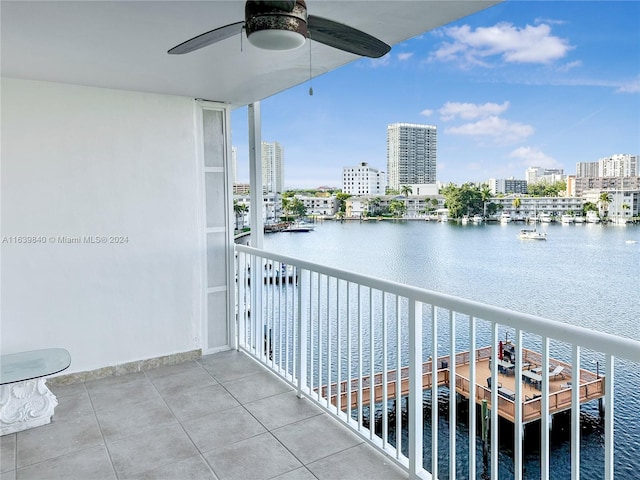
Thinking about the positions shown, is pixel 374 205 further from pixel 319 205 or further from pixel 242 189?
pixel 242 189

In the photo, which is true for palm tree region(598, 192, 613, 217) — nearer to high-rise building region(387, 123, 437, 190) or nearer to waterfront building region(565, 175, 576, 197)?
waterfront building region(565, 175, 576, 197)

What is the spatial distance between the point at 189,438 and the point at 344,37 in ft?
7.63

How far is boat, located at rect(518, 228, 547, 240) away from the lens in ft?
18.0

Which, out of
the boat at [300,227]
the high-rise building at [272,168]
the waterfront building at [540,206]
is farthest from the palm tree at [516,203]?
the high-rise building at [272,168]

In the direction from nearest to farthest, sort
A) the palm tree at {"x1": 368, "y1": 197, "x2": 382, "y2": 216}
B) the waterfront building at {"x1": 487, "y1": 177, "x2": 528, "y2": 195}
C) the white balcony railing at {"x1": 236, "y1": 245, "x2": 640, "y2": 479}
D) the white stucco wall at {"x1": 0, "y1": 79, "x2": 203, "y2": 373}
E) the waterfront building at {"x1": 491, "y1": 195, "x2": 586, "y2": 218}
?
the white balcony railing at {"x1": 236, "y1": 245, "x2": 640, "y2": 479}, the white stucco wall at {"x1": 0, "y1": 79, "x2": 203, "y2": 373}, the waterfront building at {"x1": 491, "y1": 195, "x2": 586, "y2": 218}, the waterfront building at {"x1": 487, "y1": 177, "x2": 528, "y2": 195}, the palm tree at {"x1": 368, "y1": 197, "x2": 382, "y2": 216}

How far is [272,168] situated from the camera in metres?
5.20

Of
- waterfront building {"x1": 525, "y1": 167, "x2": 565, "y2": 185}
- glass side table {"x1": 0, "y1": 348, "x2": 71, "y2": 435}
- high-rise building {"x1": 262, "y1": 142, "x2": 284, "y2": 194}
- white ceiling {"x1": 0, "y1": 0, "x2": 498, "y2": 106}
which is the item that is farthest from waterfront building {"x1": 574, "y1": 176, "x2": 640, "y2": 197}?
glass side table {"x1": 0, "y1": 348, "x2": 71, "y2": 435}

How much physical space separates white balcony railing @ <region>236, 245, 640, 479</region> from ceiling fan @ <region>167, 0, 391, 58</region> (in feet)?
3.79

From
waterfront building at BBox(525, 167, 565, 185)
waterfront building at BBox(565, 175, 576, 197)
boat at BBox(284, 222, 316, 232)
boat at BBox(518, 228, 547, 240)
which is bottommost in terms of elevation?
boat at BBox(518, 228, 547, 240)

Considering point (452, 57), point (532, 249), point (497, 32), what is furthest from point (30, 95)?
point (452, 57)

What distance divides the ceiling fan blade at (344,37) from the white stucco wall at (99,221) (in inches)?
90.0

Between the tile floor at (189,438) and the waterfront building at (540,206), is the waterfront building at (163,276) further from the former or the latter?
the waterfront building at (540,206)

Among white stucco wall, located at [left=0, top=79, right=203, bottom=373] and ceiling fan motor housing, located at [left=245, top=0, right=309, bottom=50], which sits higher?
ceiling fan motor housing, located at [left=245, top=0, right=309, bottom=50]

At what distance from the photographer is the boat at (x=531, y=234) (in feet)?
18.0
